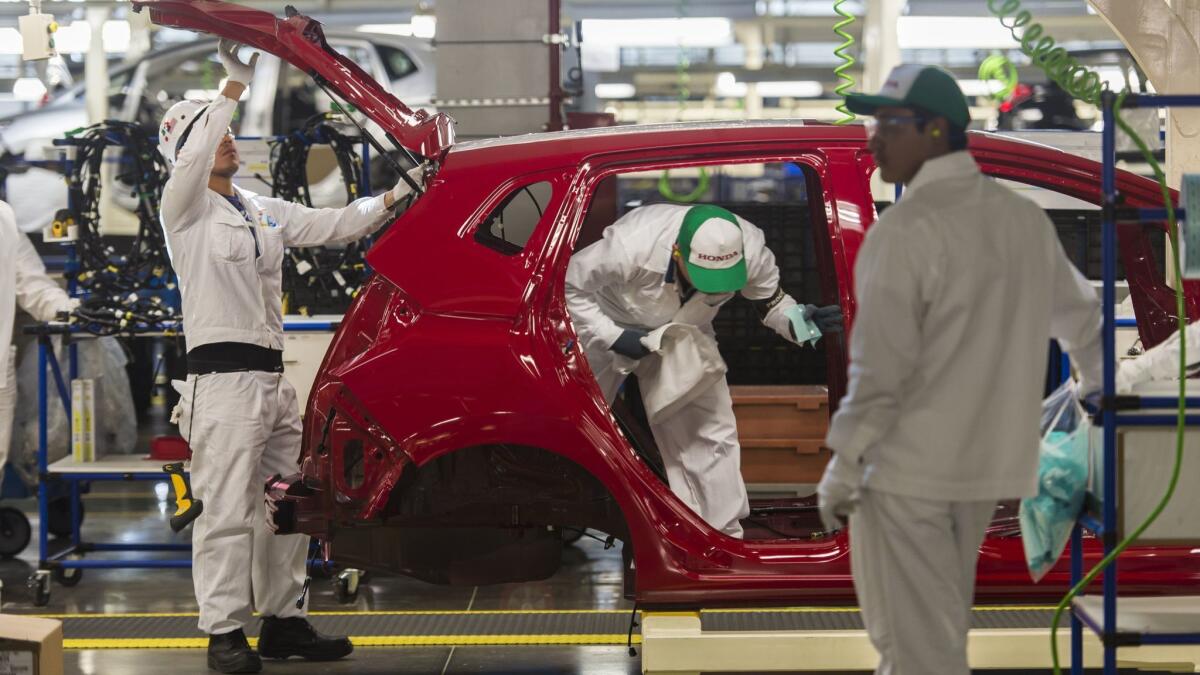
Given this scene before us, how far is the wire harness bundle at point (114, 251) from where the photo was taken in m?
5.91

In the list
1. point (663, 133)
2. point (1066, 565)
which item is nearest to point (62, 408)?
point (663, 133)

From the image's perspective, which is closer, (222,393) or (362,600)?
(222,393)

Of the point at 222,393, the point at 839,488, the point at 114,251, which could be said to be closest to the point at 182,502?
the point at 222,393

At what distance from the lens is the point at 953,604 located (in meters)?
2.73

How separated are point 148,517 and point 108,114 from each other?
13.4 ft

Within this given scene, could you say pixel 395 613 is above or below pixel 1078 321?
below

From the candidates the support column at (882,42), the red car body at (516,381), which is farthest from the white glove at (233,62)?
the support column at (882,42)

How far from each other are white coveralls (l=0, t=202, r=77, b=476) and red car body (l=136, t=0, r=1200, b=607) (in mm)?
2035

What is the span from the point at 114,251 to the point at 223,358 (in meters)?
2.51

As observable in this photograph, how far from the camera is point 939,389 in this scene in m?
2.67

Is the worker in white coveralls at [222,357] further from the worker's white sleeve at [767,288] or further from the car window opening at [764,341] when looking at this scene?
the car window opening at [764,341]

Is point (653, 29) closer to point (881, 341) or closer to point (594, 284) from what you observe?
point (594, 284)

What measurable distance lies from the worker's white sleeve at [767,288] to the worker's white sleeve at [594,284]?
42 centimetres

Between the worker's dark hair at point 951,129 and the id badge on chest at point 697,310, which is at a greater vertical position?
the worker's dark hair at point 951,129
